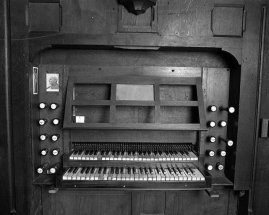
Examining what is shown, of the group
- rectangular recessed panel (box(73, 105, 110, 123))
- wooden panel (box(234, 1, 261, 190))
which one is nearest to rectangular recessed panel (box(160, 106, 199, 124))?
wooden panel (box(234, 1, 261, 190))

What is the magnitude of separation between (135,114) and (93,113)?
0.52m

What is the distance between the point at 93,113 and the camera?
90.1 inches

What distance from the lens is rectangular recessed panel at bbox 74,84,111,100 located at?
2287 mm

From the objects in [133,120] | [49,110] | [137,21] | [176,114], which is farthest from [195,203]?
[137,21]

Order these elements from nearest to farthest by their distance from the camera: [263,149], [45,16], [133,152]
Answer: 1. [45,16]
2. [263,149]
3. [133,152]

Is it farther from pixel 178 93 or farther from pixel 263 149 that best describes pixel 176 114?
pixel 263 149

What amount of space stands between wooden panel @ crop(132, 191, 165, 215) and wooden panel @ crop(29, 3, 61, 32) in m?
2.16

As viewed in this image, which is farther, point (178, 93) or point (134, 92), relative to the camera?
point (178, 93)

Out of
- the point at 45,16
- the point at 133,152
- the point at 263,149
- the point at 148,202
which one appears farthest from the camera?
the point at 148,202

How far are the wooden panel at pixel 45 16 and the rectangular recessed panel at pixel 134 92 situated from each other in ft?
3.08

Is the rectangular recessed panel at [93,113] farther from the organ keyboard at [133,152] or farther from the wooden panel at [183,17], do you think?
the wooden panel at [183,17]

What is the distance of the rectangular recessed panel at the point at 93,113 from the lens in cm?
229

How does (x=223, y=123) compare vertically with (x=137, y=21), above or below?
below

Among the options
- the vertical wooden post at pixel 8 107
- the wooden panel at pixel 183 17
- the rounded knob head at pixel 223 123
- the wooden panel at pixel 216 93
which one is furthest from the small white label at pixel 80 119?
the rounded knob head at pixel 223 123
